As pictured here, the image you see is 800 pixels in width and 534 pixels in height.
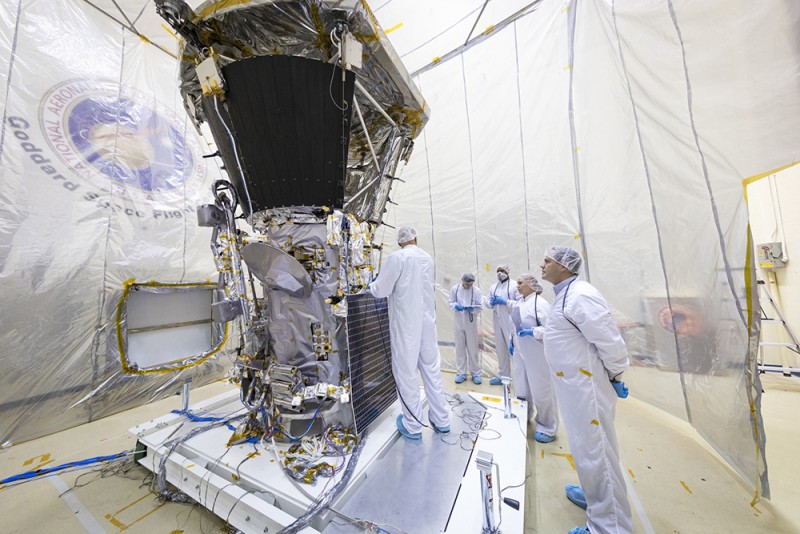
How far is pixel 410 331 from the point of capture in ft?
6.92

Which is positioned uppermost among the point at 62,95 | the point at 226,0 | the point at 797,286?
the point at 62,95

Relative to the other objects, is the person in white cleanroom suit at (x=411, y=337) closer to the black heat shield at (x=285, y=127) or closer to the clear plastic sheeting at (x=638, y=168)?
the black heat shield at (x=285, y=127)

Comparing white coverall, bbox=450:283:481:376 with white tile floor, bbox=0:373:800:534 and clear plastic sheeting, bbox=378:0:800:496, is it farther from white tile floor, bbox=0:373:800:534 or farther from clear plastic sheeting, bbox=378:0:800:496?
white tile floor, bbox=0:373:800:534

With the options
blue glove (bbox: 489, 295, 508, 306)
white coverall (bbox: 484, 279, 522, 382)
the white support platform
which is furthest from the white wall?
the white support platform

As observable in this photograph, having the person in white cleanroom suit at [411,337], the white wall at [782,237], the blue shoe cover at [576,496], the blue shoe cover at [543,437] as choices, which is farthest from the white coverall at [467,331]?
the white wall at [782,237]

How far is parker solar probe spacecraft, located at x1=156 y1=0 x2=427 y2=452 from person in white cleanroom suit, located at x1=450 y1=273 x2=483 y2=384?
2180 mm

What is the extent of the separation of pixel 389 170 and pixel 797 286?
18.7 feet

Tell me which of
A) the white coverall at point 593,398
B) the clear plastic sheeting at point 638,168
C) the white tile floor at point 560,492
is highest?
the clear plastic sheeting at point 638,168

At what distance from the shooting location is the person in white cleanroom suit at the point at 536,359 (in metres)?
2.44

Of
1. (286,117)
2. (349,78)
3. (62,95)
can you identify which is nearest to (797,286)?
(349,78)

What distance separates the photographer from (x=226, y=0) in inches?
64.8

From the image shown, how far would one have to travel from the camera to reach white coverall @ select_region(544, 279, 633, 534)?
1395mm

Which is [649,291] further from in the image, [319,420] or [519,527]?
[319,420]

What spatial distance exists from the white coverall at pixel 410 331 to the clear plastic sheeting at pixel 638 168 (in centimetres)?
196
